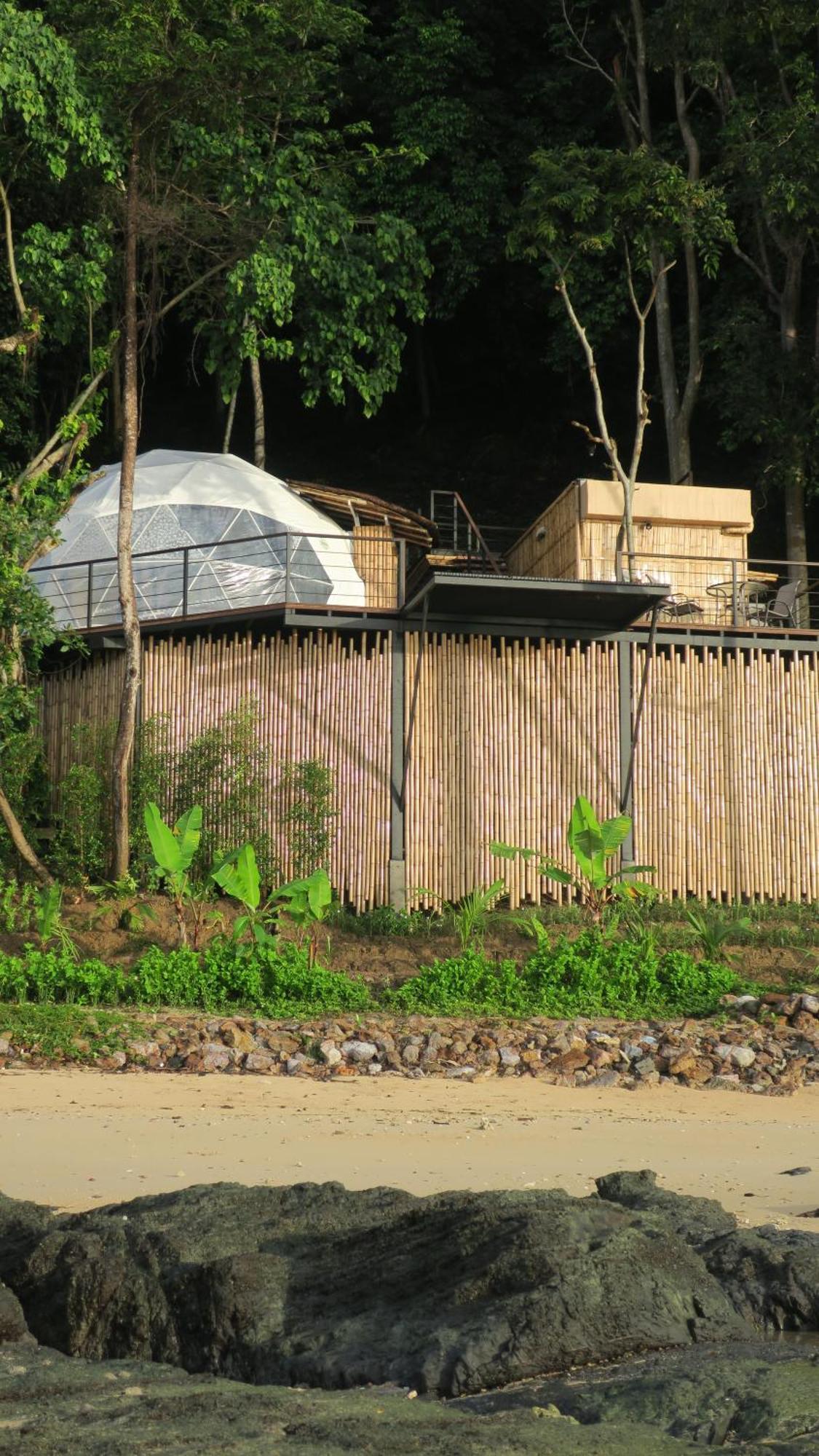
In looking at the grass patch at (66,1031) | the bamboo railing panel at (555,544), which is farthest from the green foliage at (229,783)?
the bamboo railing panel at (555,544)

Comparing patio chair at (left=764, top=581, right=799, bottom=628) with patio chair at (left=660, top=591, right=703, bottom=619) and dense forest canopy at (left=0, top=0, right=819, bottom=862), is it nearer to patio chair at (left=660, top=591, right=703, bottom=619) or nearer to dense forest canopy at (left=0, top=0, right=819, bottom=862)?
patio chair at (left=660, top=591, right=703, bottom=619)

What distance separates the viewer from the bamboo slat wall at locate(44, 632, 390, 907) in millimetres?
15633

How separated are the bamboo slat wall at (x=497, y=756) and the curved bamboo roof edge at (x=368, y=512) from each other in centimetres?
520

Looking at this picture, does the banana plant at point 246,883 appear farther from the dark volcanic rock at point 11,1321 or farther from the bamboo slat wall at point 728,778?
the dark volcanic rock at point 11,1321

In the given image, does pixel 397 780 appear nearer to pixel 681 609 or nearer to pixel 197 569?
pixel 681 609

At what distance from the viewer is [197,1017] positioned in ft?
37.3

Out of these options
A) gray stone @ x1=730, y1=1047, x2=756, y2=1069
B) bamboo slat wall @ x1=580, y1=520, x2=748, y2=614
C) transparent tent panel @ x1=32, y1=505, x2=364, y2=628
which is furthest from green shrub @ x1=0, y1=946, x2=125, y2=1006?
bamboo slat wall @ x1=580, y1=520, x2=748, y2=614

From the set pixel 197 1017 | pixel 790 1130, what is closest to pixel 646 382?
pixel 197 1017

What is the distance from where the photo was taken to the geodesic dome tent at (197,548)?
60.8 feet

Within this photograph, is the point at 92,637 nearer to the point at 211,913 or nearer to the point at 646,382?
the point at 211,913

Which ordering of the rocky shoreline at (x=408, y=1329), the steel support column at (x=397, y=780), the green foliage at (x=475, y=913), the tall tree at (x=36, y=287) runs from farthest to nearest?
the tall tree at (x=36, y=287), the steel support column at (x=397, y=780), the green foliage at (x=475, y=913), the rocky shoreline at (x=408, y=1329)

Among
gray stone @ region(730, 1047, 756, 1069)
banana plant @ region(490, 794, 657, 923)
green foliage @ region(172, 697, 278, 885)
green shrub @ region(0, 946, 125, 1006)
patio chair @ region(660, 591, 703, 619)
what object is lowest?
gray stone @ region(730, 1047, 756, 1069)

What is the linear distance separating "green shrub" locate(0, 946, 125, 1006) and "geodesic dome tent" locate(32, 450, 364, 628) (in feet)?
19.3

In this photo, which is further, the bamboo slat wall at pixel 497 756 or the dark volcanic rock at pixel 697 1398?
the bamboo slat wall at pixel 497 756
